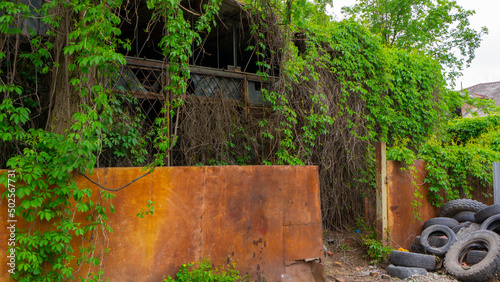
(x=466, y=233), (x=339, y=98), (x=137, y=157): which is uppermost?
(x=339, y=98)

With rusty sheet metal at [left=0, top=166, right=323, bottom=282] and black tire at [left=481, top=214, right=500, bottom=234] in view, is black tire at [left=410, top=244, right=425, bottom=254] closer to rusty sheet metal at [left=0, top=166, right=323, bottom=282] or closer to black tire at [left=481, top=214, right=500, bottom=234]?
black tire at [left=481, top=214, right=500, bottom=234]

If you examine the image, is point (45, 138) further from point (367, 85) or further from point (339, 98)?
point (367, 85)

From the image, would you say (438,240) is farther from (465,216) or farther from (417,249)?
(465,216)

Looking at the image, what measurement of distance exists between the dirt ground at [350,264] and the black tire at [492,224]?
132cm

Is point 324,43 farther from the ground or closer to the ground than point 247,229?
farther from the ground

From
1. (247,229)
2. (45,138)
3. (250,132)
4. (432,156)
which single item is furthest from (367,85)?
(45,138)

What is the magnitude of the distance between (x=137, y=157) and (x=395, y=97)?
6.41m

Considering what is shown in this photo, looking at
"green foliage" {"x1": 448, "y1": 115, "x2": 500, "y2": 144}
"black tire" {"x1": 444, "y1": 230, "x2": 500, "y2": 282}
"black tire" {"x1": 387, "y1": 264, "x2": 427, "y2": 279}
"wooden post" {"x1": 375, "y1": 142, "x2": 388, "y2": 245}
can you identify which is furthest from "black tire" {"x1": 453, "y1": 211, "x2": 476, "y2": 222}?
"green foliage" {"x1": 448, "y1": 115, "x2": 500, "y2": 144}

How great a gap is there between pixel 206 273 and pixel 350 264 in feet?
11.2

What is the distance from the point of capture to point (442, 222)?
746cm

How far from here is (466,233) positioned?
6840 millimetres

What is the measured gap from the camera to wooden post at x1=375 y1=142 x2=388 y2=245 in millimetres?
7102

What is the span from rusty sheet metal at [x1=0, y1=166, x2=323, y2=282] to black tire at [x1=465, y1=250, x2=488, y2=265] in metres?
2.62

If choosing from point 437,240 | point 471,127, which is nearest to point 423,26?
point 471,127
